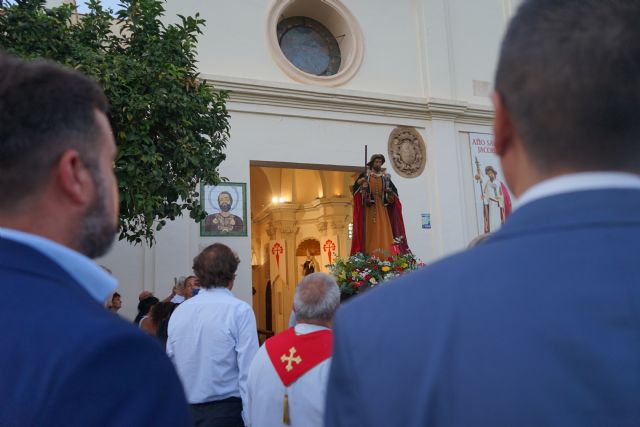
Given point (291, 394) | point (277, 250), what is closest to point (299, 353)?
point (291, 394)

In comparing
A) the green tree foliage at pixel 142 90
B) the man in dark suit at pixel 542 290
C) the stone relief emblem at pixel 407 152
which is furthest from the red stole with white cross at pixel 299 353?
the stone relief emblem at pixel 407 152

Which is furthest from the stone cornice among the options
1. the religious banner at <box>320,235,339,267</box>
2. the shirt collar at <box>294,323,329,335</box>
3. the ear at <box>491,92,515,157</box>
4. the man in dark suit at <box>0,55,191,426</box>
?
the ear at <box>491,92,515,157</box>

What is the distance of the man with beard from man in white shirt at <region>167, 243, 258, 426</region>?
6554mm

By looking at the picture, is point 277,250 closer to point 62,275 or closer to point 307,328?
point 307,328

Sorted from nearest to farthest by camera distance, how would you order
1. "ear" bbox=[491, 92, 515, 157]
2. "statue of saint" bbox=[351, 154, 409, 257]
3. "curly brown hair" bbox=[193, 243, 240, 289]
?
"ear" bbox=[491, 92, 515, 157] → "curly brown hair" bbox=[193, 243, 240, 289] → "statue of saint" bbox=[351, 154, 409, 257]

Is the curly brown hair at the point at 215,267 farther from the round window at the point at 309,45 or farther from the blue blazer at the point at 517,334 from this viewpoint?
the round window at the point at 309,45

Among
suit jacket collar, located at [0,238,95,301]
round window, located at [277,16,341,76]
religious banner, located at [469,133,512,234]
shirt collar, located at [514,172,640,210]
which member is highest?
round window, located at [277,16,341,76]

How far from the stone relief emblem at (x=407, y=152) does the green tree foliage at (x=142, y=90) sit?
531cm

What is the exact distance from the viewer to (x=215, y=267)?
13.0ft

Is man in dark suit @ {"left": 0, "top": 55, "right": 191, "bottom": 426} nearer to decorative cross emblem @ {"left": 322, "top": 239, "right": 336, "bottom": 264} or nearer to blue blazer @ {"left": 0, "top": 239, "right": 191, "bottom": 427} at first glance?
blue blazer @ {"left": 0, "top": 239, "right": 191, "bottom": 427}

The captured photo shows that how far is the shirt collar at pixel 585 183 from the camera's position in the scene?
2.89 feet

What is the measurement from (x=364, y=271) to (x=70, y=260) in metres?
5.10

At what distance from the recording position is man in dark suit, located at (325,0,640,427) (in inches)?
30.6

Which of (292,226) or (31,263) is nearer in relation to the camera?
(31,263)
